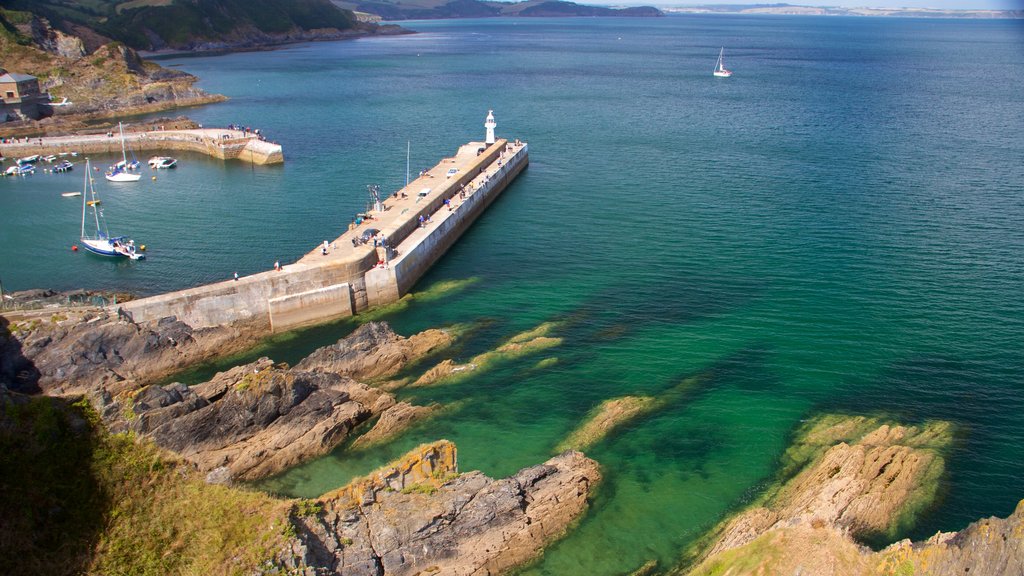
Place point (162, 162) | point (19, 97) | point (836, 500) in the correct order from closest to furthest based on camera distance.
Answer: point (836, 500) < point (162, 162) < point (19, 97)

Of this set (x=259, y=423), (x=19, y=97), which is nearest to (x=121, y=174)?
(x=19, y=97)

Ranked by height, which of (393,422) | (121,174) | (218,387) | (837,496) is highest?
(121,174)

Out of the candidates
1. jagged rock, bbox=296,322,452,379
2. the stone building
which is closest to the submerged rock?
jagged rock, bbox=296,322,452,379

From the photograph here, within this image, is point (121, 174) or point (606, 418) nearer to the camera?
point (606, 418)

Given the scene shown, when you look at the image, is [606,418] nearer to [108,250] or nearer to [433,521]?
[433,521]

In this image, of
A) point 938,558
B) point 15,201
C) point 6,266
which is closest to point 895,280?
point 938,558

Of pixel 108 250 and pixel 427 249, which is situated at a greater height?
pixel 427 249
